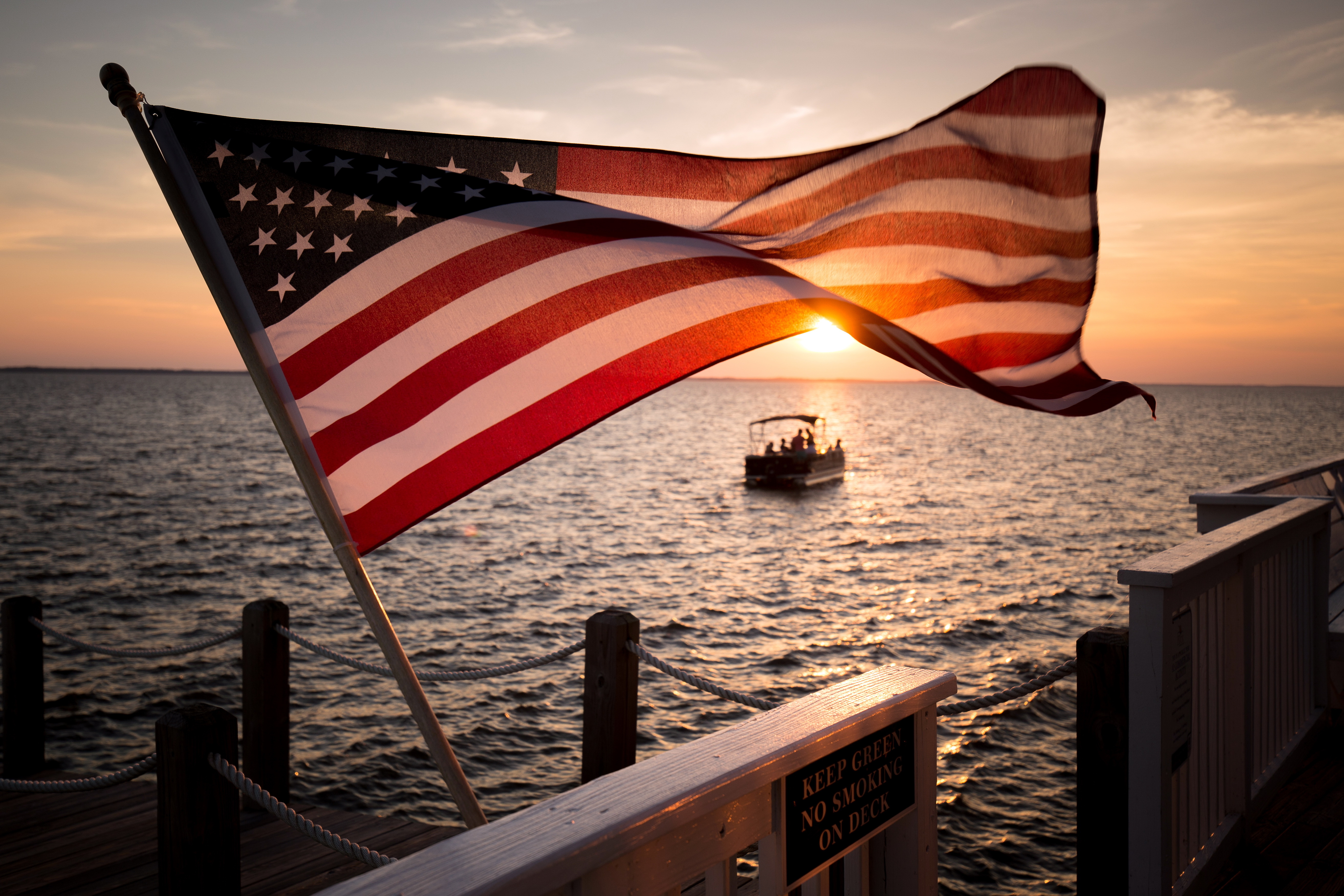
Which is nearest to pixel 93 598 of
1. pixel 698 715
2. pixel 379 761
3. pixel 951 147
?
pixel 379 761

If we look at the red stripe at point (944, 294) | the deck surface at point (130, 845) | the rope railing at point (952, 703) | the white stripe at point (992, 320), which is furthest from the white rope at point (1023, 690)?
the deck surface at point (130, 845)

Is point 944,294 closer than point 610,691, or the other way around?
point 944,294

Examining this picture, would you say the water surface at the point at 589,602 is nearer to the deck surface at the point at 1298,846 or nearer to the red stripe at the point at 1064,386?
the deck surface at the point at 1298,846

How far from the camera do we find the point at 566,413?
11.2 feet

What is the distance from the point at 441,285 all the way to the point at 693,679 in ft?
8.98

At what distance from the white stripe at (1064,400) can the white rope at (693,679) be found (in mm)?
1744

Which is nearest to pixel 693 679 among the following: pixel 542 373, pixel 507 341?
pixel 542 373

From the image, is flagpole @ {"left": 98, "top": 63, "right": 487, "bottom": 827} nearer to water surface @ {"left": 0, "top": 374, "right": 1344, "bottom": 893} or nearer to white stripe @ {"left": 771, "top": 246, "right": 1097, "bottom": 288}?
white stripe @ {"left": 771, "top": 246, "right": 1097, "bottom": 288}

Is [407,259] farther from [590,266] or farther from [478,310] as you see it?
[590,266]

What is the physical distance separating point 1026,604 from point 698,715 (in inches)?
472

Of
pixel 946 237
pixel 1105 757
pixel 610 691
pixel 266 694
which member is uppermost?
pixel 946 237

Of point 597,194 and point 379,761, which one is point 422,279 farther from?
point 379,761

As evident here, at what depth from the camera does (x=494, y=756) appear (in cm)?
1311

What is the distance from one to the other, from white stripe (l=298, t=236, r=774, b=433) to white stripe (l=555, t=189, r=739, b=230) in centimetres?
15
